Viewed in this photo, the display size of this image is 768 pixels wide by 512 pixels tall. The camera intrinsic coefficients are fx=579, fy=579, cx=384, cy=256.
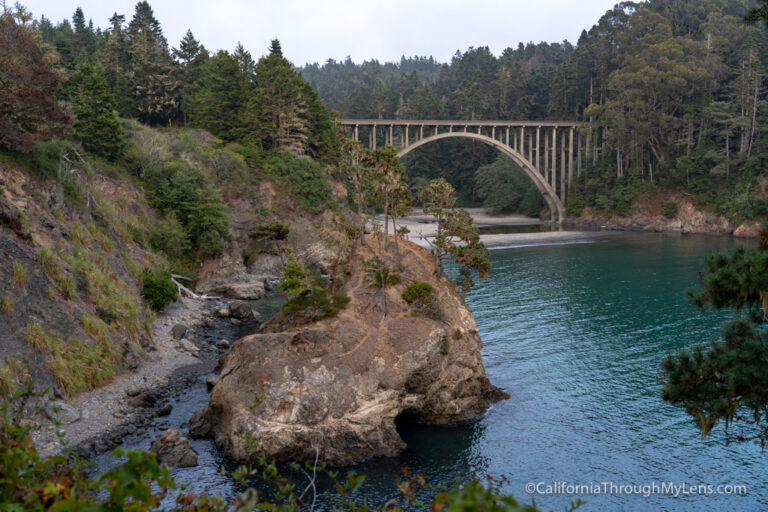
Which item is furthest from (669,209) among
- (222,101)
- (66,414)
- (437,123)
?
(66,414)

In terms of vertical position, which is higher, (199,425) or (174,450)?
(174,450)

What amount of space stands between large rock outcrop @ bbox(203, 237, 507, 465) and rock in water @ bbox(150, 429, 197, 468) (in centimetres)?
115

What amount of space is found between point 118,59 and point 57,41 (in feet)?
19.2

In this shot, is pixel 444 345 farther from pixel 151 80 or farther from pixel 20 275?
pixel 151 80

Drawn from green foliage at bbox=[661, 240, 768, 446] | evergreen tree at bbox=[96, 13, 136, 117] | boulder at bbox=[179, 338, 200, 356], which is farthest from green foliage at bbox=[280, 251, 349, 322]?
evergreen tree at bbox=[96, 13, 136, 117]

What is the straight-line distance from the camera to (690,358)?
39.1ft

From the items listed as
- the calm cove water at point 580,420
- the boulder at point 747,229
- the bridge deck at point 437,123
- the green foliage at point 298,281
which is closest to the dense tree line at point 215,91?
the bridge deck at point 437,123

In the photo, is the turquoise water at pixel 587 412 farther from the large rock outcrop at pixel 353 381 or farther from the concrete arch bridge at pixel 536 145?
the concrete arch bridge at pixel 536 145

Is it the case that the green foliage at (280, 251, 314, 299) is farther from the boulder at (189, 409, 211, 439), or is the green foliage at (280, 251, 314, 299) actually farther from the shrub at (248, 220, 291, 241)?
the shrub at (248, 220, 291, 241)

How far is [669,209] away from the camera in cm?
7288

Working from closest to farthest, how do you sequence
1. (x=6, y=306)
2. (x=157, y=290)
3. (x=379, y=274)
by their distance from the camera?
(x=6, y=306) < (x=379, y=274) < (x=157, y=290)

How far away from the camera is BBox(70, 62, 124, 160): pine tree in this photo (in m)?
38.7

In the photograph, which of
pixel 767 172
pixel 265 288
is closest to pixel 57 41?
pixel 265 288

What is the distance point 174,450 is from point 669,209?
70555 mm
